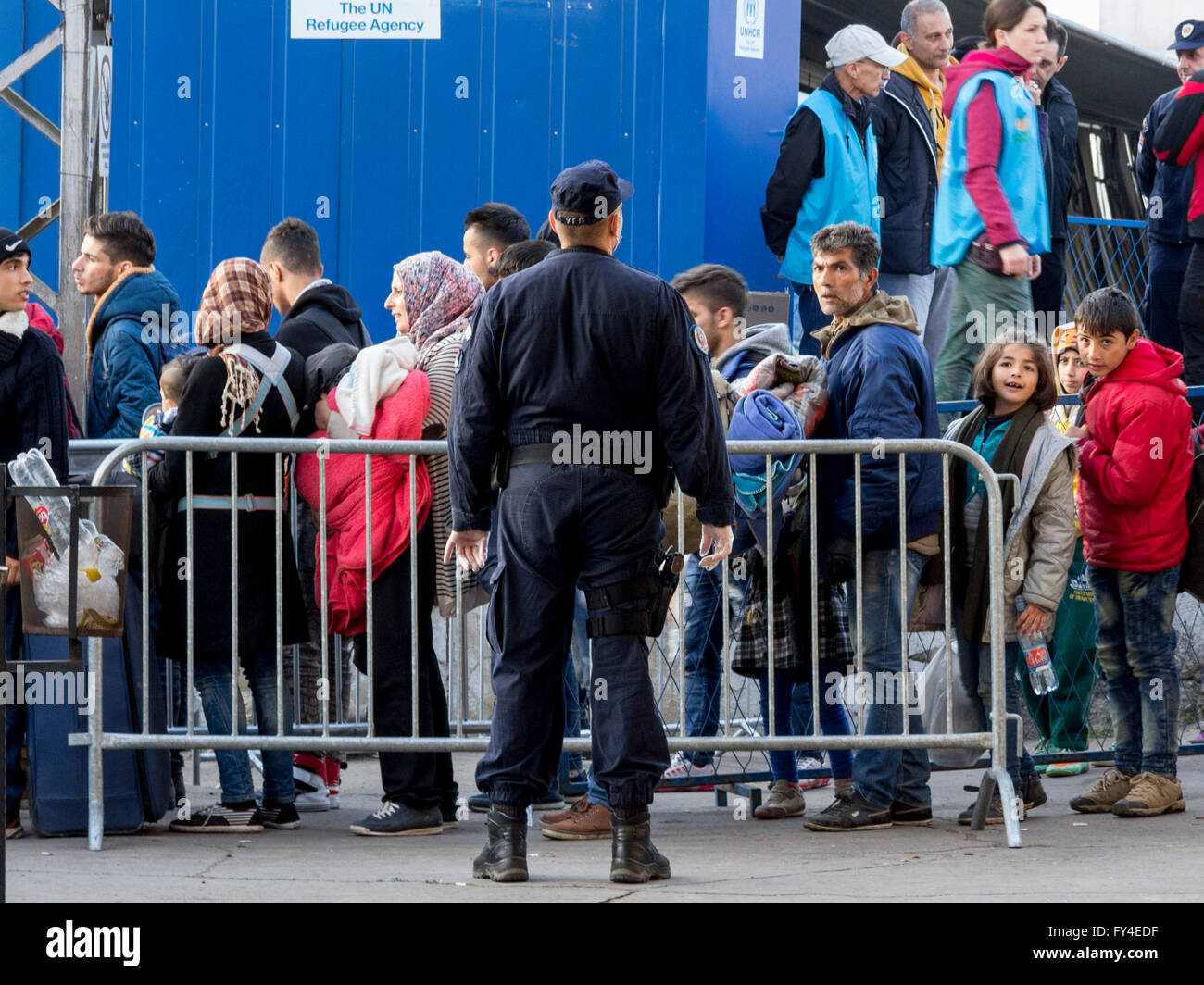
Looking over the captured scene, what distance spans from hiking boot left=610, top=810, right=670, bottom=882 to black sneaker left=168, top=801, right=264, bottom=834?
1777 millimetres

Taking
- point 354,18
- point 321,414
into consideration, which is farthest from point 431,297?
point 354,18

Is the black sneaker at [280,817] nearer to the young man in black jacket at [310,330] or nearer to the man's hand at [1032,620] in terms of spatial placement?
the young man in black jacket at [310,330]

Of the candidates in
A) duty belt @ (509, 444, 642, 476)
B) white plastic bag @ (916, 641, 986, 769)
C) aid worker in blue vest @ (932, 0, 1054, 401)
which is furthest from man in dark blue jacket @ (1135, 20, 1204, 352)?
duty belt @ (509, 444, 642, 476)

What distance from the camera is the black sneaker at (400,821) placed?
6.41m

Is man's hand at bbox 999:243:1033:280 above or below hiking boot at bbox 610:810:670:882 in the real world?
above

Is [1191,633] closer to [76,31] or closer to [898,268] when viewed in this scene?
[898,268]

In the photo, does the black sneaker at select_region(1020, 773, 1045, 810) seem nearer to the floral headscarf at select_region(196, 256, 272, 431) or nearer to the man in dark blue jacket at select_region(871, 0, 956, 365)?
the man in dark blue jacket at select_region(871, 0, 956, 365)

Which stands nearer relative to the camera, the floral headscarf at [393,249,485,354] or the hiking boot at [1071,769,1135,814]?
the floral headscarf at [393,249,485,354]

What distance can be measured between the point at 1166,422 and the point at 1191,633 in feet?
6.61

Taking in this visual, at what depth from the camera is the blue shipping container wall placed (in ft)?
31.7

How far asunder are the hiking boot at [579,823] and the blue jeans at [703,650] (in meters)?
0.68

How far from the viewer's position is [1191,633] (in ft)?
28.0

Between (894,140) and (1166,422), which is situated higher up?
(894,140)
